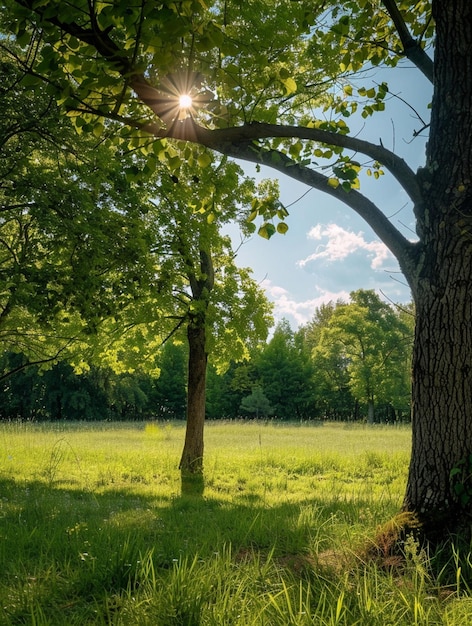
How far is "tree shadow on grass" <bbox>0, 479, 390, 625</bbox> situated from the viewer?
2.91 meters

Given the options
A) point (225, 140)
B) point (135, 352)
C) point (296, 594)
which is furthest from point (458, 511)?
point (135, 352)

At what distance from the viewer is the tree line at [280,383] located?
4153cm

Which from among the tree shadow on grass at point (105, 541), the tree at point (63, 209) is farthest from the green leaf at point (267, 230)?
the tree at point (63, 209)

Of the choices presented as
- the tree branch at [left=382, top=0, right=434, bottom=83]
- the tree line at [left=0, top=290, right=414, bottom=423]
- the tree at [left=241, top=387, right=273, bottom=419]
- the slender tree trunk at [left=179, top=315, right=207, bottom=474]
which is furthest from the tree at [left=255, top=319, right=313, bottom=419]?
the tree branch at [left=382, top=0, right=434, bottom=83]

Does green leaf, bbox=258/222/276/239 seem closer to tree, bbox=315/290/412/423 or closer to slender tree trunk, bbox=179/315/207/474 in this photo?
slender tree trunk, bbox=179/315/207/474

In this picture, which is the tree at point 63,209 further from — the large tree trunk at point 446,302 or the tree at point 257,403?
the tree at point 257,403

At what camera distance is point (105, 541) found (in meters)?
3.99

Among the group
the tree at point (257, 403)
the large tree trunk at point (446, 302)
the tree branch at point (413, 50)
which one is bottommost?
the tree at point (257, 403)

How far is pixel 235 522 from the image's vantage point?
529 centimetres

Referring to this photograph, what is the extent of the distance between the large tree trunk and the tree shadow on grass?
3.32 ft

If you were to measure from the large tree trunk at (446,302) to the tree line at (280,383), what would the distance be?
33.9m

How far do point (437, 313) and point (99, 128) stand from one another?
9.65 feet

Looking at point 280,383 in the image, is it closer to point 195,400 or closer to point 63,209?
point 195,400

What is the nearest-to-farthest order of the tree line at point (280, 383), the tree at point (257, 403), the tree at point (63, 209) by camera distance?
the tree at point (63, 209)
the tree line at point (280, 383)
the tree at point (257, 403)
